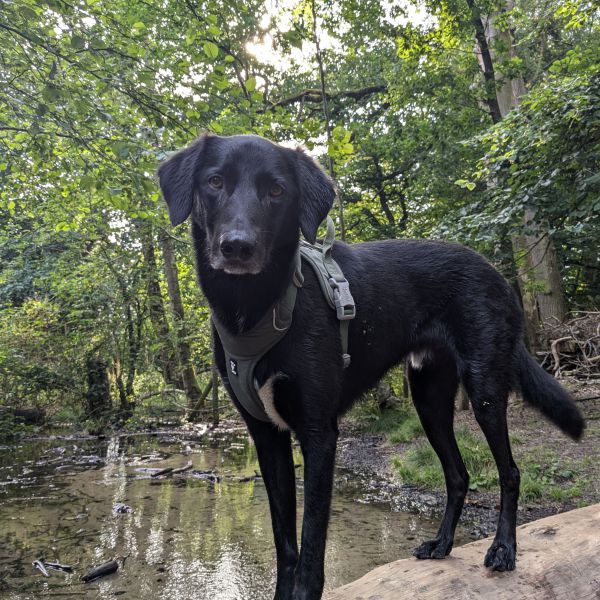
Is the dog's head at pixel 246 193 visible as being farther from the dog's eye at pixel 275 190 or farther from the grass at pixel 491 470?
the grass at pixel 491 470

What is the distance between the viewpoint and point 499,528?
2.76 m

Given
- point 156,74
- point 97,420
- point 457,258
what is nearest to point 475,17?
point 156,74

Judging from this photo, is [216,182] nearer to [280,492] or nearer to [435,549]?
[280,492]

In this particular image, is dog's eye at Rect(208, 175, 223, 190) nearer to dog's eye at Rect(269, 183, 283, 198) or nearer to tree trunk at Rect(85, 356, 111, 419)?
dog's eye at Rect(269, 183, 283, 198)

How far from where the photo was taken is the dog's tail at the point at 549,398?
3.22 meters

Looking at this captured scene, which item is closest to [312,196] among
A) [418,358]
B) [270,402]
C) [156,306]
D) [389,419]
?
[270,402]

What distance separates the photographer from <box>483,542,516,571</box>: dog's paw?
259cm

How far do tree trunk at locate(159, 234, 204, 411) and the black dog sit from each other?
913cm

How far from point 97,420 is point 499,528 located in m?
9.94

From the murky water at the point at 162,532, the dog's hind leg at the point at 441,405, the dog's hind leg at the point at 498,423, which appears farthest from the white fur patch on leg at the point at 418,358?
the murky water at the point at 162,532

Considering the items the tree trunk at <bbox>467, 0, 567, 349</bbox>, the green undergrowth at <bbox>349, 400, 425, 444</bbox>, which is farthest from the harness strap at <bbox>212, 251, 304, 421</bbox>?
→ the tree trunk at <bbox>467, 0, 567, 349</bbox>

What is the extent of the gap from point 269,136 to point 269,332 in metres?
4.41

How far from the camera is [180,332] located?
12.0m

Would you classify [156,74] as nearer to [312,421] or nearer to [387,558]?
[312,421]
